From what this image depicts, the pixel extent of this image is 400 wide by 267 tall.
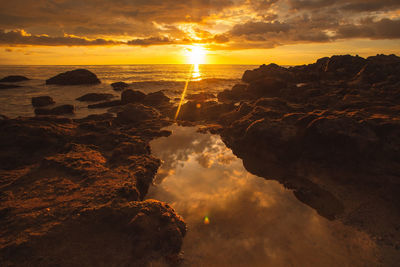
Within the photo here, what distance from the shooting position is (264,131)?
943 centimetres

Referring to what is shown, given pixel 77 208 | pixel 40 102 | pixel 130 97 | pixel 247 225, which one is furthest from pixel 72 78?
pixel 247 225

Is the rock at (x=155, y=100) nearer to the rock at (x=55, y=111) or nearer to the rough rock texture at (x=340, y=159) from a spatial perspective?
the rock at (x=55, y=111)

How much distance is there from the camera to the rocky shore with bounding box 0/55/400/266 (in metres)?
4.62

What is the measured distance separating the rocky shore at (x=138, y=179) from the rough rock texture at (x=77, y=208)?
0.08 ft

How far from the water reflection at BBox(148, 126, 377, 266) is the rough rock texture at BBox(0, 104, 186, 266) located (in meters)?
0.68

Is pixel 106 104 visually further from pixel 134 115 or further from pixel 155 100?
pixel 134 115

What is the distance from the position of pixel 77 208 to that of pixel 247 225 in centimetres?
479

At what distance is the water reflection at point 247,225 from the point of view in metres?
4.68

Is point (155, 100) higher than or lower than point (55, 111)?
higher

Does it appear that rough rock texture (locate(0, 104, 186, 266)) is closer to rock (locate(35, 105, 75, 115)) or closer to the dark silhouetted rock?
rock (locate(35, 105, 75, 115))

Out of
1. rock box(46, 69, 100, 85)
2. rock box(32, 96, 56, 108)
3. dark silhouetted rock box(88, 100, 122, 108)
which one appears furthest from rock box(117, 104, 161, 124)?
rock box(46, 69, 100, 85)

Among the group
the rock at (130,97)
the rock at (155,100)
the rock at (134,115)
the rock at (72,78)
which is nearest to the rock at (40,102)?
the rock at (130,97)

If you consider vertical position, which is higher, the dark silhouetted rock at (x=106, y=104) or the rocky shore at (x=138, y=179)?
the rocky shore at (x=138, y=179)

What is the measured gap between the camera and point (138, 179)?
732cm
